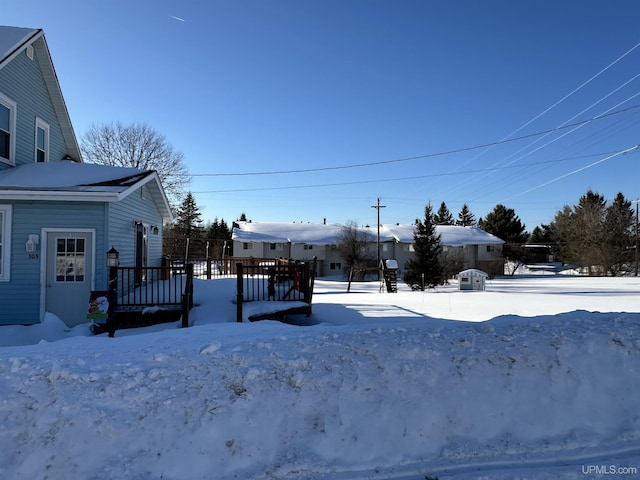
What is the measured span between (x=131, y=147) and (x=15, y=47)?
22.6m

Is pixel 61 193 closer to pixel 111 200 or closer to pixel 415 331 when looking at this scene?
pixel 111 200

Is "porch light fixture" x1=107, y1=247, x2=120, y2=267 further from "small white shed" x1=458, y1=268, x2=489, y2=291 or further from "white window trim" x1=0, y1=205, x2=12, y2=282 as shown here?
"small white shed" x1=458, y1=268, x2=489, y2=291

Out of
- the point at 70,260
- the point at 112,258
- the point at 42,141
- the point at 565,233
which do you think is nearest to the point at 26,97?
the point at 42,141

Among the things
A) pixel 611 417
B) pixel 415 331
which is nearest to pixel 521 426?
pixel 611 417

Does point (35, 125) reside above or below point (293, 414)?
above

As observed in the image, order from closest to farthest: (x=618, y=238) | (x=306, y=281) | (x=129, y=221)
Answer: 1. (x=306, y=281)
2. (x=129, y=221)
3. (x=618, y=238)

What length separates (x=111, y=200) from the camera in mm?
8320

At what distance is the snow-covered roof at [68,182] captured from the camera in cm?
798

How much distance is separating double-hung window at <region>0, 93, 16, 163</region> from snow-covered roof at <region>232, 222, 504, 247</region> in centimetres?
2811

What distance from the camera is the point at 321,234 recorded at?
41.9m

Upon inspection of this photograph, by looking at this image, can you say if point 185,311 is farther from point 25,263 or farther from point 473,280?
point 473,280

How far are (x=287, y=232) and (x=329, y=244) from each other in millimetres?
4970

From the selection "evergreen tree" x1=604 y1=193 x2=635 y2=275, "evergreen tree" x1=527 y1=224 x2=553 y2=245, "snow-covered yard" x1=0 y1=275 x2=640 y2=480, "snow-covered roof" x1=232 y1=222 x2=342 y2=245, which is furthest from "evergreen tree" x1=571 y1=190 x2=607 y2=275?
"snow-covered yard" x1=0 y1=275 x2=640 y2=480

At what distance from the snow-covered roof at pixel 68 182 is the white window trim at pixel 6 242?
40 centimetres
